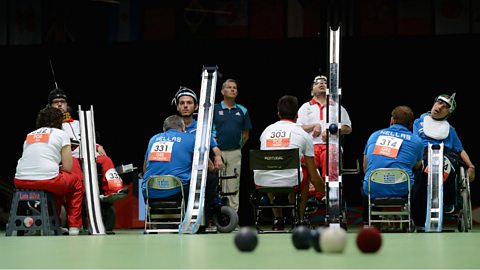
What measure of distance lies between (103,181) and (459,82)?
5748mm

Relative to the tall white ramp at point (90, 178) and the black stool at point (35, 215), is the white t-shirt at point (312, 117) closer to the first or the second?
the tall white ramp at point (90, 178)

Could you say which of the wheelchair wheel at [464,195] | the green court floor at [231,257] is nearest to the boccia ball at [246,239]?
the green court floor at [231,257]

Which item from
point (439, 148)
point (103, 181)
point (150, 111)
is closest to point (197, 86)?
point (150, 111)

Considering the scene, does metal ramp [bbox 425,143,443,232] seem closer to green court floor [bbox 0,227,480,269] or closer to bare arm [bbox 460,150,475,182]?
bare arm [bbox 460,150,475,182]

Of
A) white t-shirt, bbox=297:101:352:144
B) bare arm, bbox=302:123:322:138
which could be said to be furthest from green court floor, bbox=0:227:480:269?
white t-shirt, bbox=297:101:352:144

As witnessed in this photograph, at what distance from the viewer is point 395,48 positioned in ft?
43.8

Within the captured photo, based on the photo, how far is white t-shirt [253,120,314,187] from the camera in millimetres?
9125

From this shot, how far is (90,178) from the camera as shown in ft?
30.6

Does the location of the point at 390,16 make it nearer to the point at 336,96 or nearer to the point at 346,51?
the point at 346,51

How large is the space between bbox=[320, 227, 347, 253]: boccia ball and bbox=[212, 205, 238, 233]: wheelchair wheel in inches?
193

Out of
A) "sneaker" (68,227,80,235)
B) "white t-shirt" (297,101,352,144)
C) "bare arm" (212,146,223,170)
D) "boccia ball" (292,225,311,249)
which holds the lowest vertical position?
"sneaker" (68,227,80,235)

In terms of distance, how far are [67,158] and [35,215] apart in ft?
2.00

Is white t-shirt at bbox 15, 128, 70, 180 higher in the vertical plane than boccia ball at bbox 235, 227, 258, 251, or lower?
higher

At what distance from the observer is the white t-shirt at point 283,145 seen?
9.12 meters
